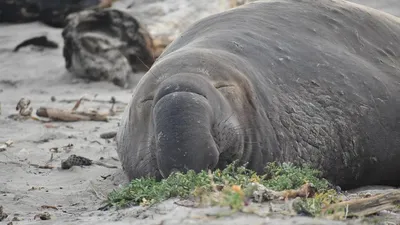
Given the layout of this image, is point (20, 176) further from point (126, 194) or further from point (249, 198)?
point (249, 198)

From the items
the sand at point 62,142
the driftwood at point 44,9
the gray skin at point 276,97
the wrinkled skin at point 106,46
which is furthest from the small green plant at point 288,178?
the driftwood at point 44,9

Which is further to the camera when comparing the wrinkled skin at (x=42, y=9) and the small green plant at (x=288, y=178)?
the wrinkled skin at (x=42, y=9)

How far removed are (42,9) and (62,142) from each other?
6.18 m

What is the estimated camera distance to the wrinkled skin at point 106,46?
35.3 ft

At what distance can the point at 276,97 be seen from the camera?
5434 millimetres

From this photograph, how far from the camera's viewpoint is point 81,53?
10883 millimetres

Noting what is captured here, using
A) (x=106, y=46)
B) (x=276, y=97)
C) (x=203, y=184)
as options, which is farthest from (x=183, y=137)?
(x=106, y=46)

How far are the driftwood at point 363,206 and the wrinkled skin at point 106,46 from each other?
663 centimetres

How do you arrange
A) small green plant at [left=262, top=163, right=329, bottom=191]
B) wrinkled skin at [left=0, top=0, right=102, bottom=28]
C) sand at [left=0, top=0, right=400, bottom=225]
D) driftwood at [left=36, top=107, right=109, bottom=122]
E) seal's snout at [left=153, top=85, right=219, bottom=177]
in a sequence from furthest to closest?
1. wrinkled skin at [left=0, top=0, right=102, bottom=28]
2. driftwood at [left=36, top=107, right=109, bottom=122]
3. seal's snout at [left=153, top=85, right=219, bottom=177]
4. small green plant at [left=262, top=163, right=329, bottom=191]
5. sand at [left=0, top=0, right=400, bottom=225]

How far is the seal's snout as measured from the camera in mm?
4617

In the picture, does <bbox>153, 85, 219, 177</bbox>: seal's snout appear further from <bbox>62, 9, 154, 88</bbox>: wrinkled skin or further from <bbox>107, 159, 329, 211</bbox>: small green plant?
<bbox>62, 9, 154, 88</bbox>: wrinkled skin

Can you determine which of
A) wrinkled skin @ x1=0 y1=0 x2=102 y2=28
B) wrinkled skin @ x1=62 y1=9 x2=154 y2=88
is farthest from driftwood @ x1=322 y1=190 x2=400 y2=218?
wrinkled skin @ x1=0 y1=0 x2=102 y2=28

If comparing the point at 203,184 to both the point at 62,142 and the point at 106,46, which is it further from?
the point at 106,46

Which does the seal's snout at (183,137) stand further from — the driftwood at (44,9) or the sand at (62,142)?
the driftwood at (44,9)
